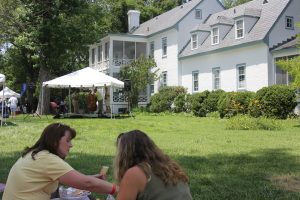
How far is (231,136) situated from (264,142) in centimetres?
176

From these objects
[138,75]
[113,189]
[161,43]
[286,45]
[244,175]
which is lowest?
[244,175]

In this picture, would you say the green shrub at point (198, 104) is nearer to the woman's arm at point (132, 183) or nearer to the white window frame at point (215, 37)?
the white window frame at point (215, 37)

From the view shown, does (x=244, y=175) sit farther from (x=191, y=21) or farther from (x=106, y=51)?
(x=106, y=51)

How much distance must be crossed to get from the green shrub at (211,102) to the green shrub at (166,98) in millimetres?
5347

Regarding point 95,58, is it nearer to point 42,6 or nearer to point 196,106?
point 42,6

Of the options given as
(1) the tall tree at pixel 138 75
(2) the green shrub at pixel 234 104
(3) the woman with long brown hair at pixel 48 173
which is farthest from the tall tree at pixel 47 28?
(3) the woman with long brown hair at pixel 48 173

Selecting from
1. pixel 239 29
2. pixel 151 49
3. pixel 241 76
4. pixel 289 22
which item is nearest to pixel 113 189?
pixel 241 76

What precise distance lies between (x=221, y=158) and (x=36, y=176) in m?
6.47

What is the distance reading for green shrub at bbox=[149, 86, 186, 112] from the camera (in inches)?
1307

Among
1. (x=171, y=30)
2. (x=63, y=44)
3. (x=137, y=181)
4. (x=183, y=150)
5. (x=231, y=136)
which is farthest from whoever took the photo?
(x=171, y=30)

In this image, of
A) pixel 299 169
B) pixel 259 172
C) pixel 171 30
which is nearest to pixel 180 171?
pixel 259 172

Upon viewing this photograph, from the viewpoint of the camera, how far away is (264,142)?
12469 mm

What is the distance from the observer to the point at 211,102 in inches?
1083

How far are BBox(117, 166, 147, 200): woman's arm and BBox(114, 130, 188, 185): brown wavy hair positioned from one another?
5cm
